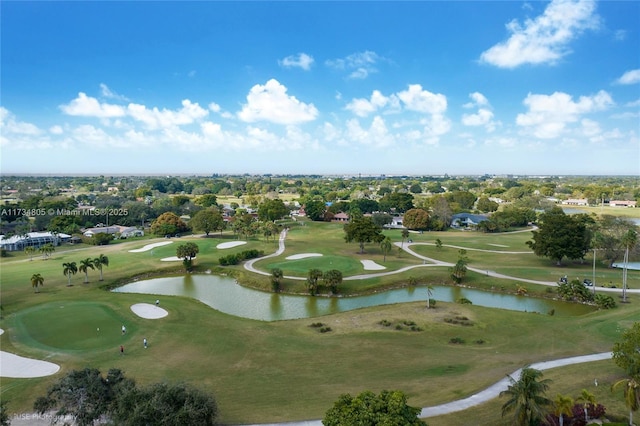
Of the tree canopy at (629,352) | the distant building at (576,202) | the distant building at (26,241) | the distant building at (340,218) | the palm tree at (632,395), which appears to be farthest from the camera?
the distant building at (576,202)

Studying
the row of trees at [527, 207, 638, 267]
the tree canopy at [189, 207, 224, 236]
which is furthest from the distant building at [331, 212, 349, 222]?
the row of trees at [527, 207, 638, 267]

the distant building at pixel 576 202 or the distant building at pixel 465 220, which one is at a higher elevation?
the distant building at pixel 576 202

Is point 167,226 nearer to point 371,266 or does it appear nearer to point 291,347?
point 371,266

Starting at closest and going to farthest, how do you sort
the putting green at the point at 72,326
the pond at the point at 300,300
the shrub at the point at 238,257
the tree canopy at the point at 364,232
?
the putting green at the point at 72,326 → the pond at the point at 300,300 → the shrub at the point at 238,257 → the tree canopy at the point at 364,232

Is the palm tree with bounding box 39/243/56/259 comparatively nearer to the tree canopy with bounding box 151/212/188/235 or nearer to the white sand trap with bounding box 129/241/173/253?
the white sand trap with bounding box 129/241/173/253

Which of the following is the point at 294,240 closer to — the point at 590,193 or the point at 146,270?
the point at 146,270

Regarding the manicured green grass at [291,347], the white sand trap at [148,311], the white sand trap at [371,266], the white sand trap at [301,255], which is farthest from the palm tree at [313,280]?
the white sand trap at [148,311]

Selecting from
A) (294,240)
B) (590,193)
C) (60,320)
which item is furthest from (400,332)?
(590,193)

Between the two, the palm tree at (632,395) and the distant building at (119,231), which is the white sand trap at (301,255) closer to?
the distant building at (119,231)
